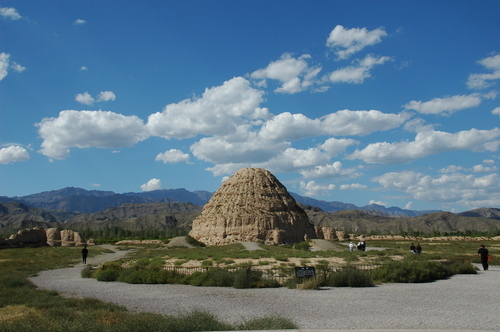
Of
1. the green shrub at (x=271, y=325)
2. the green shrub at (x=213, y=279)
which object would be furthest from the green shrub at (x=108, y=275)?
the green shrub at (x=271, y=325)

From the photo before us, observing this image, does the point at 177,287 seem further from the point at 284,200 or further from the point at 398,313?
the point at 284,200

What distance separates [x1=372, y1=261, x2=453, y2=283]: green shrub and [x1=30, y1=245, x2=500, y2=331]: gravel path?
78cm

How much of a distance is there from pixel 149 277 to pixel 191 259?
14012mm

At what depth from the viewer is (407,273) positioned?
779 inches

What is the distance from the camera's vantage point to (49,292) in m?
15.6

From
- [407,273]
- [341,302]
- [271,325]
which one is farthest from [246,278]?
[271,325]

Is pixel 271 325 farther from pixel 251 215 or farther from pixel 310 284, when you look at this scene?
pixel 251 215

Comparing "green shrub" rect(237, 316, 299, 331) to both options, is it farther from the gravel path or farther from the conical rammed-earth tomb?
the conical rammed-earth tomb

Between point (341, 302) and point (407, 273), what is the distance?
25.6ft

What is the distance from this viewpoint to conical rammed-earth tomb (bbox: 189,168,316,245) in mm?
63969

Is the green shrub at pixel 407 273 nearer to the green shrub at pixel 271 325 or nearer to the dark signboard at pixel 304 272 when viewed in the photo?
the dark signboard at pixel 304 272

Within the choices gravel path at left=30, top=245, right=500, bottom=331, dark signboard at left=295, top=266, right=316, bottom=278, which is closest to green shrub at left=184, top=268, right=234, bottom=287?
gravel path at left=30, top=245, right=500, bottom=331

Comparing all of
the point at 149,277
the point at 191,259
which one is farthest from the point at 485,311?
the point at 191,259

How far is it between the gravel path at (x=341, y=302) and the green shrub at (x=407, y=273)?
78cm
